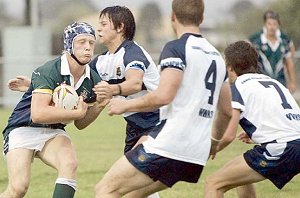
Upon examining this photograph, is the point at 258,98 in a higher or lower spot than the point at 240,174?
higher

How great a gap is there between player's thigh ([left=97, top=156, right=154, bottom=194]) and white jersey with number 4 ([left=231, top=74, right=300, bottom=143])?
126 centimetres

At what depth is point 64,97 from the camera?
25.3 feet

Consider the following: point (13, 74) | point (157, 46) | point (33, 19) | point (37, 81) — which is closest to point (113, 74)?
point (37, 81)

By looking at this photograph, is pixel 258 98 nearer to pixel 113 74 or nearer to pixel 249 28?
pixel 113 74

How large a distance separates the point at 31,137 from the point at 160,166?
152 cm

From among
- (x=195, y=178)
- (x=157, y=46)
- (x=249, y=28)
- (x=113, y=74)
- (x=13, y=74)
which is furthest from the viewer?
(x=157, y=46)

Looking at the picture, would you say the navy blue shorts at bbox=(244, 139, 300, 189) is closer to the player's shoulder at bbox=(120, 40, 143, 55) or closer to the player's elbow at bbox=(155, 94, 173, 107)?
the player's shoulder at bbox=(120, 40, 143, 55)

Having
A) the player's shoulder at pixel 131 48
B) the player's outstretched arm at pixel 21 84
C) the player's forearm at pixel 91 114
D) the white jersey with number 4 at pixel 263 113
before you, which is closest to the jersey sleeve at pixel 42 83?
the player's forearm at pixel 91 114

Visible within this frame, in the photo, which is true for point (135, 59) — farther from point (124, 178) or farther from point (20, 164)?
point (124, 178)

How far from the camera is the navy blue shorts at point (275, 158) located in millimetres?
7879

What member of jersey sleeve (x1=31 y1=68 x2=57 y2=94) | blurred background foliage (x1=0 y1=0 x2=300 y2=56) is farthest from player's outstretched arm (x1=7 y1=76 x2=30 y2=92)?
blurred background foliage (x1=0 y1=0 x2=300 y2=56)

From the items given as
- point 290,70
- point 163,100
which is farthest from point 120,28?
point 290,70

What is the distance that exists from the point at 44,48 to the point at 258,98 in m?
19.2

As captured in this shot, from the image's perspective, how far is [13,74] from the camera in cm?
2534
